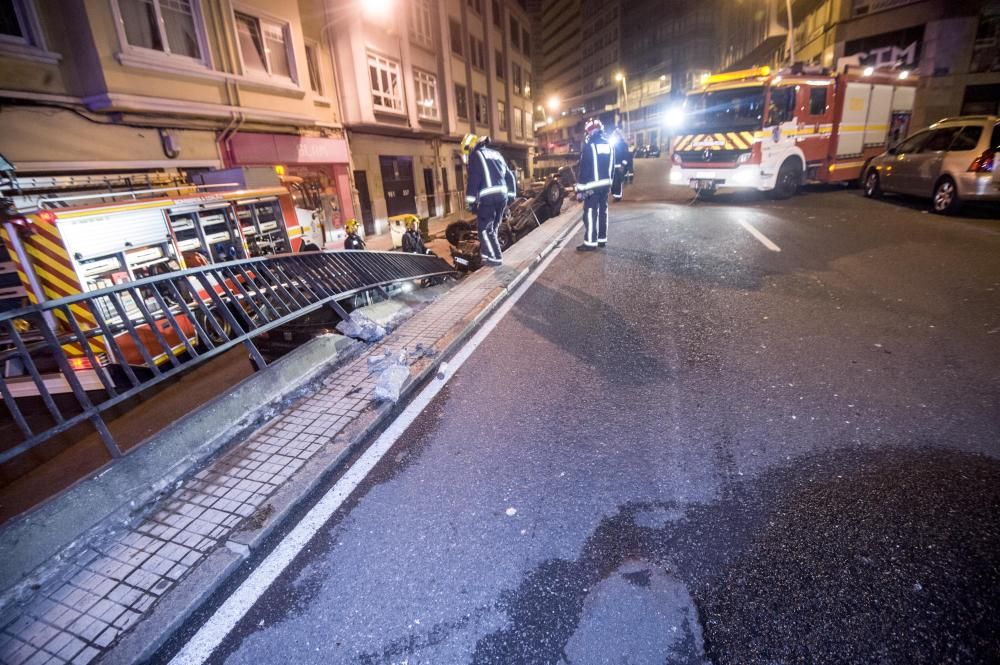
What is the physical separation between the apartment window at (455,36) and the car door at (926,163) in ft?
77.2

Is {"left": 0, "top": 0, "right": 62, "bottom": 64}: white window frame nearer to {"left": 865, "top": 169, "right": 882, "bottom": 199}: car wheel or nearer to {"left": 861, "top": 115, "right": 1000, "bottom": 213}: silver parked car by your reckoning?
{"left": 861, "top": 115, "right": 1000, "bottom": 213}: silver parked car

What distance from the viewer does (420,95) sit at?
23109 mm

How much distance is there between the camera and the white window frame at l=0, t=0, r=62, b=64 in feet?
27.9

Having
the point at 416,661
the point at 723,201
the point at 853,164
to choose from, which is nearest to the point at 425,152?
the point at 723,201

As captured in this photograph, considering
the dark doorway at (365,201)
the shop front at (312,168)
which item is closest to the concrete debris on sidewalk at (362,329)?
the shop front at (312,168)

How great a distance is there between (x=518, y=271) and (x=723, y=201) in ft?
32.3

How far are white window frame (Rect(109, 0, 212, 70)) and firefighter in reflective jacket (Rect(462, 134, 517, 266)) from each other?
8.12 metres

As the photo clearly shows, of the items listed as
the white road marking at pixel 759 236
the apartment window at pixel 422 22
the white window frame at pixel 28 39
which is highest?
the apartment window at pixel 422 22

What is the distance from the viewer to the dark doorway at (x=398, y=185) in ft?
69.8

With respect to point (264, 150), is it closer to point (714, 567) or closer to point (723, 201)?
point (723, 201)

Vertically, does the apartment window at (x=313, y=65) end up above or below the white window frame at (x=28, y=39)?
above

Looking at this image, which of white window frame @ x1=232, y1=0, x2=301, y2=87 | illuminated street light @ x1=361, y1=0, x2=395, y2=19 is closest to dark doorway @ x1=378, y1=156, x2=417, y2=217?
illuminated street light @ x1=361, y1=0, x2=395, y2=19

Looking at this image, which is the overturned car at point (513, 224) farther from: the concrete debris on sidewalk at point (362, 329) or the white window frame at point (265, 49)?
the white window frame at point (265, 49)

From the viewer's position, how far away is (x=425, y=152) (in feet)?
80.2
